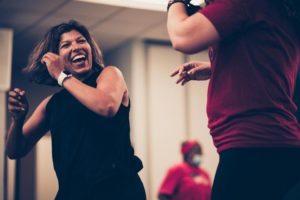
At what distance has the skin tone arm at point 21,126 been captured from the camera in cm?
196

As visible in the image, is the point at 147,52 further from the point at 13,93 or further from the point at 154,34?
the point at 13,93

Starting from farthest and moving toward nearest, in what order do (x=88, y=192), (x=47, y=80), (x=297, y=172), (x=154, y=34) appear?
(x=154, y=34), (x=47, y=80), (x=88, y=192), (x=297, y=172)

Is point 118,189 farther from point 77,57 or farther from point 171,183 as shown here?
point 171,183

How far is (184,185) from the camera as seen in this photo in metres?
4.70

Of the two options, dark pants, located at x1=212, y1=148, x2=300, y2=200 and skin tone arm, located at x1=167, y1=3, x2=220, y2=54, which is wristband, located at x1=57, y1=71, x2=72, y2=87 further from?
dark pants, located at x1=212, y1=148, x2=300, y2=200

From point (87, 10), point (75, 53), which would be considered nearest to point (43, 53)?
point (75, 53)

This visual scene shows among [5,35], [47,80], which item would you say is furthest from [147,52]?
[47,80]

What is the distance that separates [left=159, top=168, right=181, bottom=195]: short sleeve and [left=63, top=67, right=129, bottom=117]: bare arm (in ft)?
9.50

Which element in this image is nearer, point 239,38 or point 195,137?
point 239,38

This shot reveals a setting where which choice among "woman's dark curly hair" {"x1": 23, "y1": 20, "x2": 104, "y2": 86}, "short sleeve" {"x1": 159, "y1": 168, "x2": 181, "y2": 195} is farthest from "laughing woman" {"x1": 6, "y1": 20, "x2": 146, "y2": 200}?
"short sleeve" {"x1": 159, "y1": 168, "x2": 181, "y2": 195}

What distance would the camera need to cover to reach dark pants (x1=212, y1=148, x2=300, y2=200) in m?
1.33

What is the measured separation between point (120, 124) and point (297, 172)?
66 cm

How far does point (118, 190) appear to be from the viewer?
176cm

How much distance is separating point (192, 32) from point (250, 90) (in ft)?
0.66
